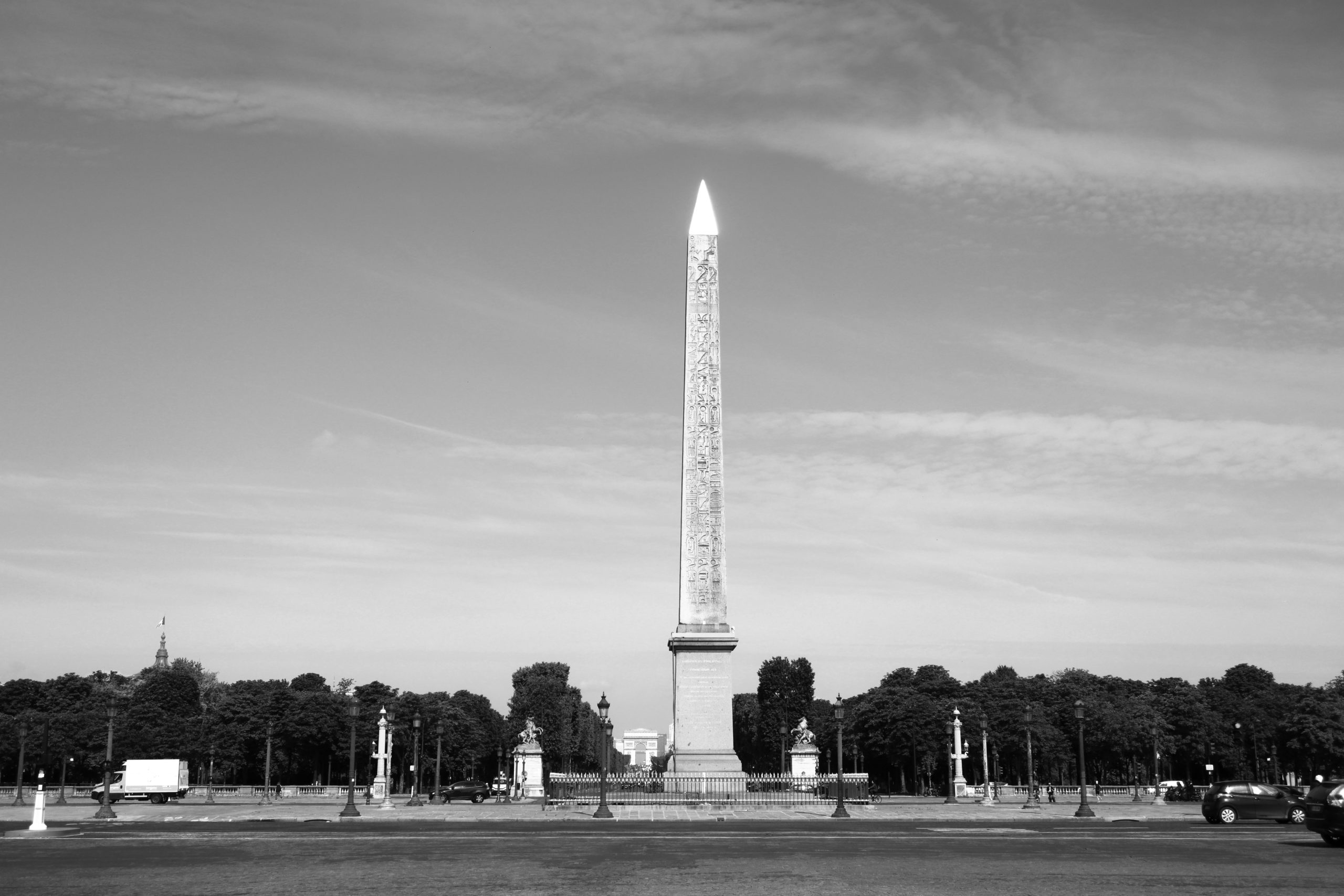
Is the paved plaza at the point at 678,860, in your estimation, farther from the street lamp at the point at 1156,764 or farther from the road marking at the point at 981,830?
the street lamp at the point at 1156,764

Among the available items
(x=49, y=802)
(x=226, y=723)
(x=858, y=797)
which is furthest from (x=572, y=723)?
(x=858, y=797)

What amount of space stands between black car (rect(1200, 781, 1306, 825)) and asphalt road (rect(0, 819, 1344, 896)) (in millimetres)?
4391

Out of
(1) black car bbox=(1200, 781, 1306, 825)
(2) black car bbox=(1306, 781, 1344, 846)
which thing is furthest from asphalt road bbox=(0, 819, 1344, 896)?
(1) black car bbox=(1200, 781, 1306, 825)

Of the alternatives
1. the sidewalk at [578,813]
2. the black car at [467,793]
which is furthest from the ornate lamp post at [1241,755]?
the black car at [467,793]

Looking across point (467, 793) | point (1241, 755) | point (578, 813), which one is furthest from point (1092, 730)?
point (578, 813)

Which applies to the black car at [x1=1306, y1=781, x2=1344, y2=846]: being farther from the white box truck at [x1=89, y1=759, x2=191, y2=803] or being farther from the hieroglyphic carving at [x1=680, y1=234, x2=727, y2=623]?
the white box truck at [x1=89, y1=759, x2=191, y2=803]

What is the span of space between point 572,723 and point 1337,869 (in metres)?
100

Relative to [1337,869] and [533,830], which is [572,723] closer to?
[533,830]

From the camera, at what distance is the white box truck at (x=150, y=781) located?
55.8 metres

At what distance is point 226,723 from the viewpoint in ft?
291

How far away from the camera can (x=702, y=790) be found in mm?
38031

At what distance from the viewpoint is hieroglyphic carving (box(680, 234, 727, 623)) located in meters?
38.5

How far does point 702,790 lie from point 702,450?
10.3 meters

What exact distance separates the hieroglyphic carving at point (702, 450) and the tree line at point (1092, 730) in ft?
115
